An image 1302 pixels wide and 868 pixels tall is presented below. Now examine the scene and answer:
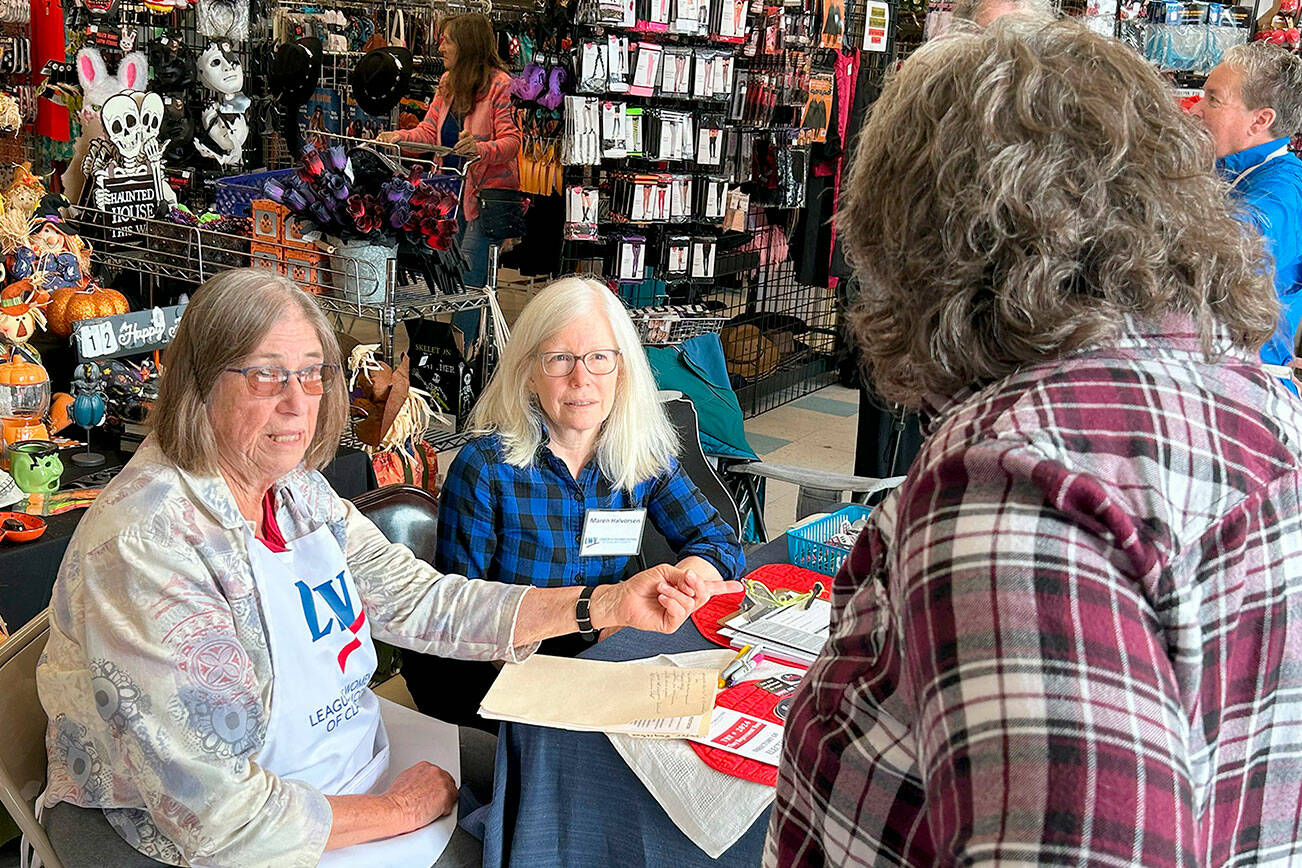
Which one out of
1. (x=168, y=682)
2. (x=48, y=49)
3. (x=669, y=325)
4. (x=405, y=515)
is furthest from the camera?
(x=48, y=49)

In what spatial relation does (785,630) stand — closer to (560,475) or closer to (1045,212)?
(560,475)

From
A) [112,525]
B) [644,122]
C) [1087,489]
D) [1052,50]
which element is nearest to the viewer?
[1087,489]

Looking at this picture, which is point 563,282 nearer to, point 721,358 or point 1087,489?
point 721,358

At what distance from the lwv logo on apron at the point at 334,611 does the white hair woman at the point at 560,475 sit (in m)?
0.53

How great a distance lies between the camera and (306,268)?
3172 mm

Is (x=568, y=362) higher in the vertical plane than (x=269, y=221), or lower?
lower

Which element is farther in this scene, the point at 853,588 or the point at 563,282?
the point at 563,282

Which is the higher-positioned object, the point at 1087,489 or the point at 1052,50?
the point at 1052,50

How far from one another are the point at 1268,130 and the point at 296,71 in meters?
4.49

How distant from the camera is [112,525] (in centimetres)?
153

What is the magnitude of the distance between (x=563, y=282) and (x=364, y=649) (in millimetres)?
1004

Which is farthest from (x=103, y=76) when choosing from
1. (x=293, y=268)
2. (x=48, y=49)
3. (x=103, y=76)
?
(x=293, y=268)

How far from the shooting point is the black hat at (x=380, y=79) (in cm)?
634

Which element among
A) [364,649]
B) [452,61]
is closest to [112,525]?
[364,649]
